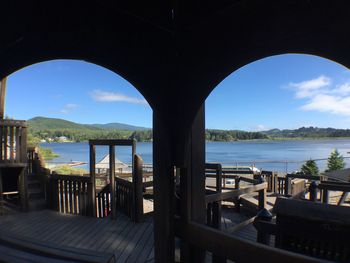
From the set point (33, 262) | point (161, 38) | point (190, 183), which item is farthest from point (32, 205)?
point (161, 38)

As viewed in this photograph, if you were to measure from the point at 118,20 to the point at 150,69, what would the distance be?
1.29ft

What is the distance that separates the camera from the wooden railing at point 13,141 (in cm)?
647

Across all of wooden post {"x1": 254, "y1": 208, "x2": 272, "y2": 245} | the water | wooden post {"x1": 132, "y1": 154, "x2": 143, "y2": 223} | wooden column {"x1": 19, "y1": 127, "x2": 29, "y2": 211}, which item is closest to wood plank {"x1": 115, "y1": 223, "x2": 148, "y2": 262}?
wooden post {"x1": 132, "y1": 154, "x2": 143, "y2": 223}

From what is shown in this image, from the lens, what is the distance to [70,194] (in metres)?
6.17

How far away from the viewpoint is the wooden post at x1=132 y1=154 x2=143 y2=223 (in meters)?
5.30

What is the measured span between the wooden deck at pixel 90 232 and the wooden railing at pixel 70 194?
226 mm

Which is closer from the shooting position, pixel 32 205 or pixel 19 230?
pixel 19 230

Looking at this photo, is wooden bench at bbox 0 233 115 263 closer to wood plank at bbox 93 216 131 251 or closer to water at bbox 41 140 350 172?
wood plank at bbox 93 216 131 251

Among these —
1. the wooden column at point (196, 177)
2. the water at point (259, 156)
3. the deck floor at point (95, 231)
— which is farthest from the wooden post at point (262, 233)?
the water at point (259, 156)

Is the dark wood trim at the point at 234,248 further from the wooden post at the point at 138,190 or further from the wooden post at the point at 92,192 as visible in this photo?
the wooden post at the point at 92,192

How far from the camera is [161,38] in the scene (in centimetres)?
171

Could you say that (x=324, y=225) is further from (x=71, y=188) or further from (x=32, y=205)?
(x=32, y=205)

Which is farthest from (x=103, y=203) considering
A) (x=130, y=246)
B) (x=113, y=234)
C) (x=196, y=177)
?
(x=196, y=177)

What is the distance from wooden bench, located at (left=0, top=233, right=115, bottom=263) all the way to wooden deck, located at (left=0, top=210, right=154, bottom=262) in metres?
1.86
